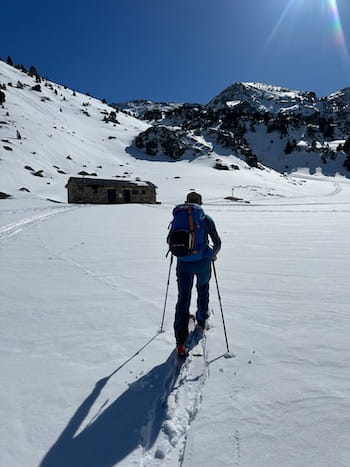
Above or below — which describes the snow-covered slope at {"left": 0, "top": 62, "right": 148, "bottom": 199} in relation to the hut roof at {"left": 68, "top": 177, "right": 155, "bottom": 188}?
above

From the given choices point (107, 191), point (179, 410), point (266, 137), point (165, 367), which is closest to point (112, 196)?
point (107, 191)

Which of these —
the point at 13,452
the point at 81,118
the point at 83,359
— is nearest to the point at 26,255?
the point at 83,359

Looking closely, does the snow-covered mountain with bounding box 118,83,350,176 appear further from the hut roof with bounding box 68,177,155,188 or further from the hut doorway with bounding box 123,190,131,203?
the hut doorway with bounding box 123,190,131,203

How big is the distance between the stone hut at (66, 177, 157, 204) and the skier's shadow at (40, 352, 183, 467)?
38049 mm

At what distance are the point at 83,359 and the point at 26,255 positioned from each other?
6.39 meters

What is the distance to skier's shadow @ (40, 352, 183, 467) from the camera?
2.37 metres

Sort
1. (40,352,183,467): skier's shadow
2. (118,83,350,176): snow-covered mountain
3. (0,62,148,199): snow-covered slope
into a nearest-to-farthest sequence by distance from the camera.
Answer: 1. (40,352,183,467): skier's shadow
2. (0,62,148,199): snow-covered slope
3. (118,83,350,176): snow-covered mountain

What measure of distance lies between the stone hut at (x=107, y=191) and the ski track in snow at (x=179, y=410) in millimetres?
37713

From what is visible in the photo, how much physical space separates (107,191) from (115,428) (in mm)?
39873

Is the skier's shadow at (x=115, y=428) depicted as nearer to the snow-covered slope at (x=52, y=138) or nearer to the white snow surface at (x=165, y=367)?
the white snow surface at (x=165, y=367)

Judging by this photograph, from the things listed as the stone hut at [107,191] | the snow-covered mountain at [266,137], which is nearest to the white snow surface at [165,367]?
the stone hut at [107,191]

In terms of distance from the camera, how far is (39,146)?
63875mm

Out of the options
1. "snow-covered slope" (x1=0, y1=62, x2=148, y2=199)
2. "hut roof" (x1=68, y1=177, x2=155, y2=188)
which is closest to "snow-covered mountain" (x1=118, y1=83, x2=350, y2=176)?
"snow-covered slope" (x1=0, y1=62, x2=148, y2=199)

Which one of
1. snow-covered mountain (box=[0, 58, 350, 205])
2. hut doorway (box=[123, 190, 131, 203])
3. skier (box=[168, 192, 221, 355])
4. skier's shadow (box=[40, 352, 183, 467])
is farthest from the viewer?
snow-covered mountain (box=[0, 58, 350, 205])
